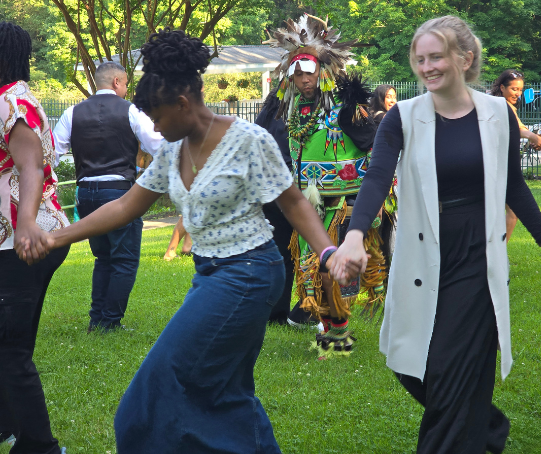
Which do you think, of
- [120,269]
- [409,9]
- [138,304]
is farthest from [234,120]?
[409,9]

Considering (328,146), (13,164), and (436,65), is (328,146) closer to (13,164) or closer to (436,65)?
(436,65)

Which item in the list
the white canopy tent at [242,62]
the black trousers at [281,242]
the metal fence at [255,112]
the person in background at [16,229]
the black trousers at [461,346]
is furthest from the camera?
the white canopy tent at [242,62]

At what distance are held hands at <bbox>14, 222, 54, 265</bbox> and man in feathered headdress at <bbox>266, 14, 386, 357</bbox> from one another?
2560mm

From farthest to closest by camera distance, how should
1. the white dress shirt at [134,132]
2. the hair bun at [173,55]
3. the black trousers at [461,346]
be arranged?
the white dress shirt at [134,132], the black trousers at [461,346], the hair bun at [173,55]

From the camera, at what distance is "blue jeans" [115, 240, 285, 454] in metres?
2.83

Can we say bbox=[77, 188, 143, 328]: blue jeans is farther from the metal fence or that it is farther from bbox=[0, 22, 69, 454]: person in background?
the metal fence

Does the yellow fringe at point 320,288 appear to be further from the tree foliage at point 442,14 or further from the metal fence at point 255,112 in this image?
the tree foliage at point 442,14

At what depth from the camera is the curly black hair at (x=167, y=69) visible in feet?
9.72

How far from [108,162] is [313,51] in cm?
215

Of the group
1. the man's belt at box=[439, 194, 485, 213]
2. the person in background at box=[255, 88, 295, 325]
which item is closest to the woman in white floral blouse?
the man's belt at box=[439, 194, 485, 213]

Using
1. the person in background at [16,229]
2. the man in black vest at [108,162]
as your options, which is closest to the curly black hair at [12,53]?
the person in background at [16,229]

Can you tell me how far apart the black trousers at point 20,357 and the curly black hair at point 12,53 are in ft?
2.89

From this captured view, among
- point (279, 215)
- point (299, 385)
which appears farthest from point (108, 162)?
point (299, 385)

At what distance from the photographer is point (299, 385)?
5031mm
